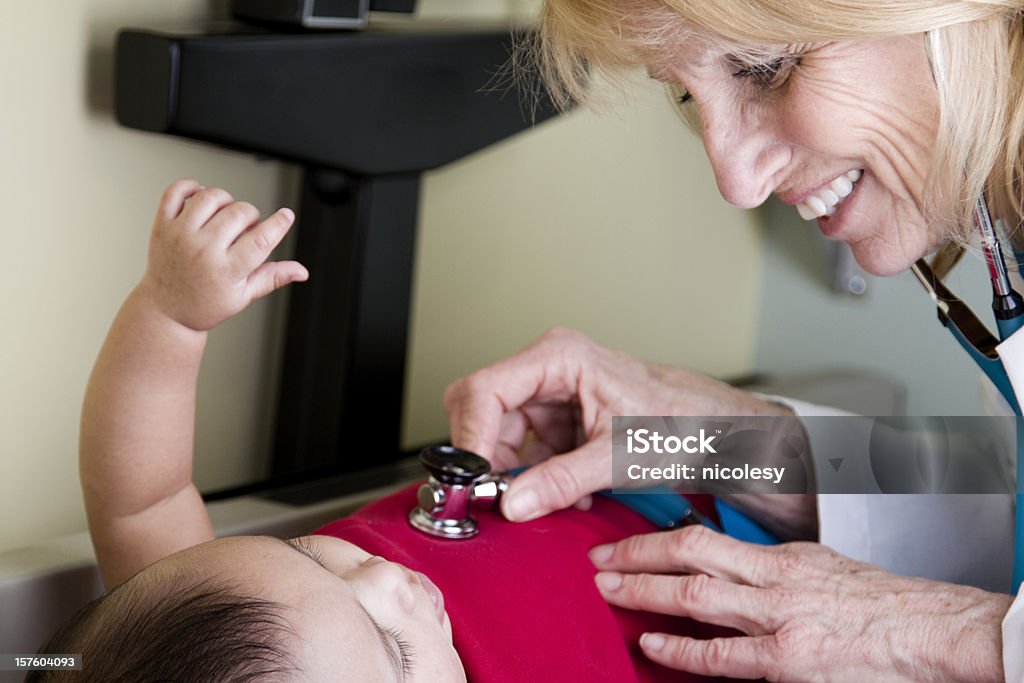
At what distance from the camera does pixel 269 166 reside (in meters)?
1.23

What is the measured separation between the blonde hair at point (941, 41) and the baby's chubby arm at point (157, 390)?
273 mm

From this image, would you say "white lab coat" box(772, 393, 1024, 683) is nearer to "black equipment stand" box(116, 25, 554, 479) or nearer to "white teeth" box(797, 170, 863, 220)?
"white teeth" box(797, 170, 863, 220)

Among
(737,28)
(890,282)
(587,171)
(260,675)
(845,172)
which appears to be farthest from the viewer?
(890,282)

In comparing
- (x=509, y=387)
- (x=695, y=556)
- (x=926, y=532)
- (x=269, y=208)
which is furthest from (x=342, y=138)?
(x=926, y=532)

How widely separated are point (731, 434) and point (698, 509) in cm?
8

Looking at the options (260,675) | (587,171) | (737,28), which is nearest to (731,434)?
(737,28)

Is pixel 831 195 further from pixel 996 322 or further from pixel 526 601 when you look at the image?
pixel 526 601

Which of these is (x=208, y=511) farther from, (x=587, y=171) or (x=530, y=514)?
(x=587, y=171)

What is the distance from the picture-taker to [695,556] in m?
0.86

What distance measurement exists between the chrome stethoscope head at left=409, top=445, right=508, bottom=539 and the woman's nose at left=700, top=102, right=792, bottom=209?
0.27 meters

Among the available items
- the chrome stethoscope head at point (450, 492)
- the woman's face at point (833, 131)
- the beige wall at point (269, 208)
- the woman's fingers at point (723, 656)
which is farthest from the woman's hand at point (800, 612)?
the beige wall at point (269, 208)

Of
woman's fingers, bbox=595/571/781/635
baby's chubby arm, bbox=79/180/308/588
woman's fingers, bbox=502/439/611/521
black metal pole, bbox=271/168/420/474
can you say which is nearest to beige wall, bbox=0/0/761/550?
black metal pole, bbox=271/168/420/474

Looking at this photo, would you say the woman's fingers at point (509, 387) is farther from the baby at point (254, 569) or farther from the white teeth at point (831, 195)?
the white teeth at point (831, 195)

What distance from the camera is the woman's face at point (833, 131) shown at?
0.77 metres
